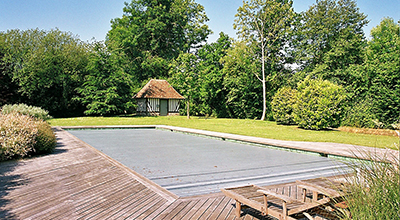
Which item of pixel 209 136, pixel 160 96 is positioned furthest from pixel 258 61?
pixel 209 136

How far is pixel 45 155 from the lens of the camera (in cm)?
718

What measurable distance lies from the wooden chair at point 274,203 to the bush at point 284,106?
1496cm

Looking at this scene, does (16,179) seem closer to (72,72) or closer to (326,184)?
(326,184)

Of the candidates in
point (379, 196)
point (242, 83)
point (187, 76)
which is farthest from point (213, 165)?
point (242, 83)

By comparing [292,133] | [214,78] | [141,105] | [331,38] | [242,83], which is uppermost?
[331,38]

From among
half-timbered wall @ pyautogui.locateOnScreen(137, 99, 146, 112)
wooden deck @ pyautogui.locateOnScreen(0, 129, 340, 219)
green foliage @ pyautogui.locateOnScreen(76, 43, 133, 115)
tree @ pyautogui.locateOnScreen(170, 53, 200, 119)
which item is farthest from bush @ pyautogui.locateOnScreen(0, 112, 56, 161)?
half-timbered wall @ pyautogui.locateOnScreen(137, 99, 146, 112)

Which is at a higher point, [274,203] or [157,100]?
[157,100]

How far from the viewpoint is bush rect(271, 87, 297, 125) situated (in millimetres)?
17922

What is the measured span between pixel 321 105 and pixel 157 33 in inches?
947

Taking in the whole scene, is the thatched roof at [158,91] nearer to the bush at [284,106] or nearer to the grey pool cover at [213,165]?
the bush at [284,106]

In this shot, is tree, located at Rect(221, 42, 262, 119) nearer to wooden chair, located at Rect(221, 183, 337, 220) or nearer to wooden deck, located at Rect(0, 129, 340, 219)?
wooden deck, located at Rect(0, 129, 340, 219)

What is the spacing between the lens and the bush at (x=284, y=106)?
17.9 m

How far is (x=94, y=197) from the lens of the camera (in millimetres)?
3959

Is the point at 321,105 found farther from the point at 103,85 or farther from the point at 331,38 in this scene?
the point at 103,85
